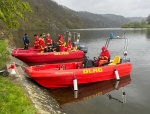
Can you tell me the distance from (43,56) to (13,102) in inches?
356

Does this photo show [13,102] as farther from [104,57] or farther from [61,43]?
[61,43]

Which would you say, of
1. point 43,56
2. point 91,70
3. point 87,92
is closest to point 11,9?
point 91,70

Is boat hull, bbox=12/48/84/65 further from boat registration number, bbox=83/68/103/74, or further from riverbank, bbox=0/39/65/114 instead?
boat registration number, bbox=83/68/103/74

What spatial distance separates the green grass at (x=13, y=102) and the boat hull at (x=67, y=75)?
2.02 m

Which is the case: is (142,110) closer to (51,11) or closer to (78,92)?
(78,92)

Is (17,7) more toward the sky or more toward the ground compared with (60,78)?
more toward the sky

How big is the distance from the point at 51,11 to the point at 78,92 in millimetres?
144074

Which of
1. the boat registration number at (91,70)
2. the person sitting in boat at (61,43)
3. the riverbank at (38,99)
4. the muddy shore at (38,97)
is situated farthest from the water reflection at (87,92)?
the person sitting in boat at (61,43)

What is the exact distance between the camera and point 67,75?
8539 millimetres

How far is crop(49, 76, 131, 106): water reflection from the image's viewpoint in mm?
8089

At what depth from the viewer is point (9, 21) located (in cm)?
812

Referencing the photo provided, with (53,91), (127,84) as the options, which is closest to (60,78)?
(53,91)

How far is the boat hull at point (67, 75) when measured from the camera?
8.27 meters

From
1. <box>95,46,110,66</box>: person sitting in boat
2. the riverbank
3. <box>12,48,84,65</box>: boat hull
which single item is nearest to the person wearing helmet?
<box>95,46,110,66</box>: person sitting in boat
